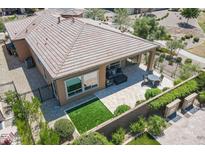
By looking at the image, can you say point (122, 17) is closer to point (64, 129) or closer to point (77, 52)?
point (77, 52)

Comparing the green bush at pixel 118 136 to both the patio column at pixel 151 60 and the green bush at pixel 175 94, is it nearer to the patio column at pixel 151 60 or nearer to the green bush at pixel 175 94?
the green bush at pixel 175 94

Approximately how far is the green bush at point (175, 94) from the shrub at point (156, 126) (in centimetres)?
112

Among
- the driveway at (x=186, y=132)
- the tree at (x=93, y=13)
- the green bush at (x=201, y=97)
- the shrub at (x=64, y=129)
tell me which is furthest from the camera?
the tree at (x=93, y=13)

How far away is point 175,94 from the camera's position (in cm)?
1688

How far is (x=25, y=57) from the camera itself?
2569cm

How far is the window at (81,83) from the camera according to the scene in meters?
17.2

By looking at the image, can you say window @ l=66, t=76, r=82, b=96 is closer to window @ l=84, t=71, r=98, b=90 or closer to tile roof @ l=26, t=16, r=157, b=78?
window @ l=84, t=71, r=98, b=90

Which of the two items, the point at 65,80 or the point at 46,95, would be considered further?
the point at 46,95

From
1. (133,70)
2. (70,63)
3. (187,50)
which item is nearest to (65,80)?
(70,63)

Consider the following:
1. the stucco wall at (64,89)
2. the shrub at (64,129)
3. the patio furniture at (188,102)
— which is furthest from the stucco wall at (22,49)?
the patio furniture at (188,102)

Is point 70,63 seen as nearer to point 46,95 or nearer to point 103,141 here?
point 46,95

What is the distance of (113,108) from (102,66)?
4.22 metres

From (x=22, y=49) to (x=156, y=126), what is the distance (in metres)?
19.9

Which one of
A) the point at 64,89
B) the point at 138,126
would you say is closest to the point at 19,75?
the point at 64,89
